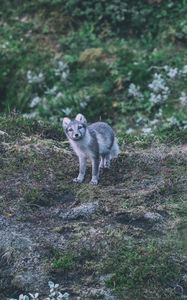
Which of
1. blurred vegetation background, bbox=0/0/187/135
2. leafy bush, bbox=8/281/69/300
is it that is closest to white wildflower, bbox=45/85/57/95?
blurred vegetation background, bbox=0/0/187/135

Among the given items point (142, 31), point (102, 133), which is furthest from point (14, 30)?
point (102, 133)

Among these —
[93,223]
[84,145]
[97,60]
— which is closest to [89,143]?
[84,145]

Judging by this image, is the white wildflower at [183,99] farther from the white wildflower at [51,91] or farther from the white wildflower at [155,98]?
the white wildflower at [51,91]

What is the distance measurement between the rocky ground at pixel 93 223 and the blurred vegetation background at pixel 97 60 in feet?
14.2

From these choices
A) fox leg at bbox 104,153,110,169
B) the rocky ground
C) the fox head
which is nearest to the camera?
the rocky ground

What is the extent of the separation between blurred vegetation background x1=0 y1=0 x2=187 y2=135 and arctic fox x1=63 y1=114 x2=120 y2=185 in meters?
4.33

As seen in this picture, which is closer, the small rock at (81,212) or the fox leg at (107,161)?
the small rock at (81,212)

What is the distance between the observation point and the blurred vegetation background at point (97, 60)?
14.0m

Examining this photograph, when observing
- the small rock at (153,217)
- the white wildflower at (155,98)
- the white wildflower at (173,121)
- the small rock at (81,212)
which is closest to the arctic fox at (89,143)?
the small rock at (81,212)

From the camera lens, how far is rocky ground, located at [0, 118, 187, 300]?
662 cm

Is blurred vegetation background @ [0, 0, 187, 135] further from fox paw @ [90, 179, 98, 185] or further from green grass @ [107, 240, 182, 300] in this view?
green grass @ [107, 240, 182, 300]

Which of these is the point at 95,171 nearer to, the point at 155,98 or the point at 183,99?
the point at 183,99

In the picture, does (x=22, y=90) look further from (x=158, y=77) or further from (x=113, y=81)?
(x=158, y=77)

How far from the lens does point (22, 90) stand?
15.0 meters
